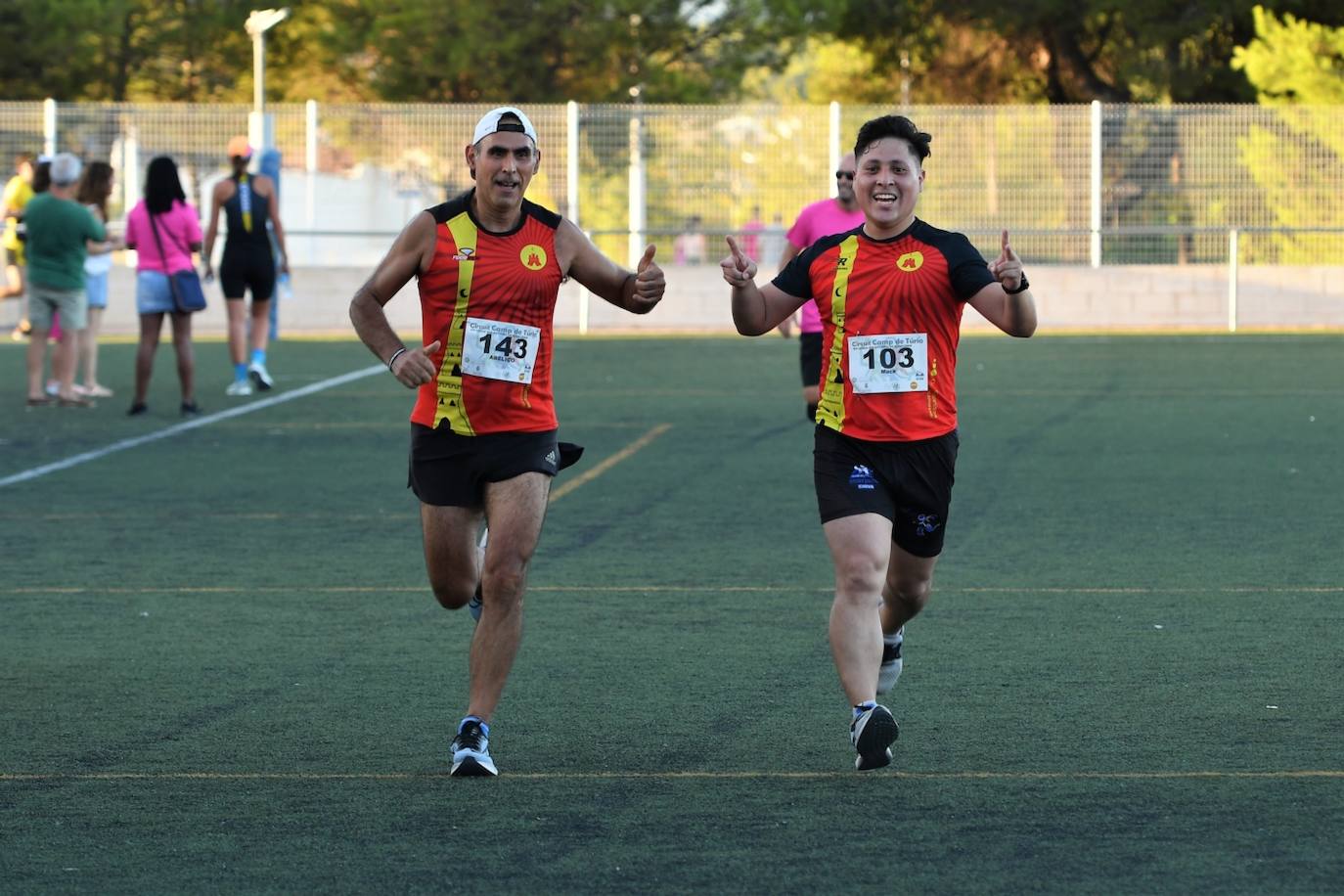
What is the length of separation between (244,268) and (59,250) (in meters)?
1.65

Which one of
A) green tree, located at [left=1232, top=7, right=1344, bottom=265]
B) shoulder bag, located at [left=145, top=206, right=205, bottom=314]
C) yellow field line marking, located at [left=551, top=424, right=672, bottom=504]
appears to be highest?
green tree, located at [left=1232, top=7, right=1344, bottom=265]

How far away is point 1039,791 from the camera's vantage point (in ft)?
19.5

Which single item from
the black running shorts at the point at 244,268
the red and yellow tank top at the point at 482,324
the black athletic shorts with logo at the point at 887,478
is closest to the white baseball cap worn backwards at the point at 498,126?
the red and yellow tank top at the point at 482,324

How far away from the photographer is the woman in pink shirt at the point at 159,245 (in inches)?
679

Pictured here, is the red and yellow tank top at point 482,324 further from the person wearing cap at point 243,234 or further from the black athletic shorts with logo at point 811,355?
the person wearing cap at point 243,234

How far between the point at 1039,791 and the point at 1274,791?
23.0 inches

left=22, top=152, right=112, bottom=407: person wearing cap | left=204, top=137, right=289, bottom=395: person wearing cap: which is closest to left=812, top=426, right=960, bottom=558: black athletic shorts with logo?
left=22, top=152, right=112, bottom=407: person wearing cap

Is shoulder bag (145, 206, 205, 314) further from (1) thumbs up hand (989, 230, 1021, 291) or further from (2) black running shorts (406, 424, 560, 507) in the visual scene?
(1) thumbs up hand (989, 230, 1021, 291)

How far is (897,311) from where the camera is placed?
662 centimetres

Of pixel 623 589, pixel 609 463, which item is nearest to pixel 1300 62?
pixel 609 463

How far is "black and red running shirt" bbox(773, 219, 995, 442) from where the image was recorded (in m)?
6.63

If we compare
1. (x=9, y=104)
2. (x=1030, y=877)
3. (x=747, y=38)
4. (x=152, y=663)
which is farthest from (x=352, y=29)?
(x=1030, y=877)

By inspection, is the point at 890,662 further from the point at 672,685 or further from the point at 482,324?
the point at 482,324

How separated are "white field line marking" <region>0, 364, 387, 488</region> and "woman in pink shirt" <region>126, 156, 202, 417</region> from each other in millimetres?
677
